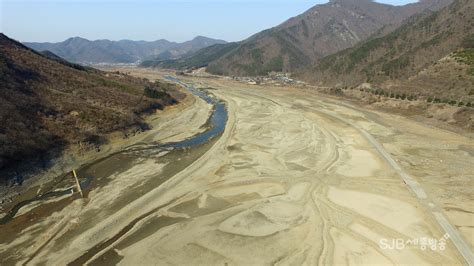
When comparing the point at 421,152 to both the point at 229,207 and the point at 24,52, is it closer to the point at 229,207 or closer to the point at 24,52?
the point at 229,207

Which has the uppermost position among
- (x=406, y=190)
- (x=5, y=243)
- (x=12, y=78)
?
(x=12, y=78)

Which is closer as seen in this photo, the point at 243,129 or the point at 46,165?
the point at 46,165

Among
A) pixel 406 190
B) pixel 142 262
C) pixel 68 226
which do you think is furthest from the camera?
pixel 406 190

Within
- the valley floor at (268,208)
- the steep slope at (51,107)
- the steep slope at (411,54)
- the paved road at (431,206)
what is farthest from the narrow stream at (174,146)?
the steep slope at (411,54)

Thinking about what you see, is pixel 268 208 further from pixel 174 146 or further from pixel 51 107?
pixel 51 107

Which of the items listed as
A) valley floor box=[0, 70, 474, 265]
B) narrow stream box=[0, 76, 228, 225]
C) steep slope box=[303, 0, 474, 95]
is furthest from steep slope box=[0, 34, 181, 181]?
steep slope box=[303, 0, 474, 95]

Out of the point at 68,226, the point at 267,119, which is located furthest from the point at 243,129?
the point at 68,226

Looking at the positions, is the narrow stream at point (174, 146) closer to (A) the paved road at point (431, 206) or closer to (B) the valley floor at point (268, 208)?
(B) the valley floor at point (268, 208)

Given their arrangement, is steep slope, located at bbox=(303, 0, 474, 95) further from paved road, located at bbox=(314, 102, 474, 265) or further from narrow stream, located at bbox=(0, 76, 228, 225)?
narrow stream, located at bbox=(0, 76, 228, 225)
